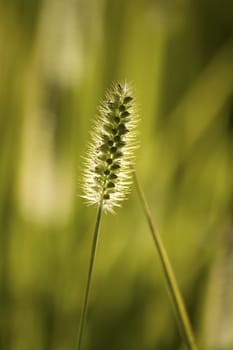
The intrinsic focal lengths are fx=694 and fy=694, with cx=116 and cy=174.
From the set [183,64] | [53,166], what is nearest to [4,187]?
[53,166]

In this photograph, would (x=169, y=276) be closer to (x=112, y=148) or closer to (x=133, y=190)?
(x=112, y=148)

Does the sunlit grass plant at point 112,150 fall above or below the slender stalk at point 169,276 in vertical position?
above

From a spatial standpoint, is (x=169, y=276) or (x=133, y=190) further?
(x=133, y=190)

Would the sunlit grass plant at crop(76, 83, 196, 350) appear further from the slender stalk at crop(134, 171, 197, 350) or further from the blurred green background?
the blurred green background

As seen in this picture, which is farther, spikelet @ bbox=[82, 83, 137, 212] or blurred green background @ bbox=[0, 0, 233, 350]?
blurred green background @ bbox=[0, 0, 233, 350]

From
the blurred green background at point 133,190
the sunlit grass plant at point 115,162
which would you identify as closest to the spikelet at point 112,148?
the sunlit grass plant at point 115,162

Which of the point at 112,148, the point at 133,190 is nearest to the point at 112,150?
the point at 112,148

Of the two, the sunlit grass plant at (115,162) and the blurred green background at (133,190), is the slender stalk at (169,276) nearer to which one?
the sunlit grass plant at (115,162)

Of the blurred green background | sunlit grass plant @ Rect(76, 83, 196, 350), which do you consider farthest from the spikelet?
the blurred green background
